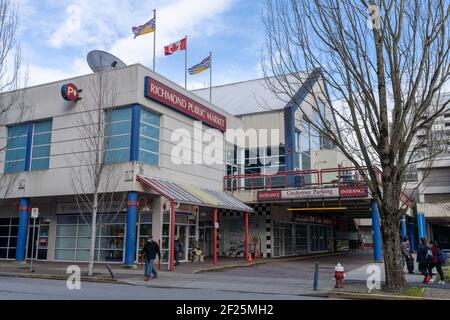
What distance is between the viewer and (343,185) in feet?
87.0

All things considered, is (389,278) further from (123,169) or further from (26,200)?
(26,200)

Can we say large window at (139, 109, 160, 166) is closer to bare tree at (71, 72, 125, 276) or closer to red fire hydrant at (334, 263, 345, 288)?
bare tree at (71, 72, 125, 276)

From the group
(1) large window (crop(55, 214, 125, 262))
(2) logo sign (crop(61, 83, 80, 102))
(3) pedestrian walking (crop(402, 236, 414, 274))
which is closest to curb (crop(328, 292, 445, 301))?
(3) pedestrian walking (crop(402, 236, 414, 274))

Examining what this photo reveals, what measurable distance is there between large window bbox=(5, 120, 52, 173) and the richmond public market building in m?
0.06

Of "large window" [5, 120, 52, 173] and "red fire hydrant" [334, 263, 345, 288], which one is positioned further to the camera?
"large window" [5, 120, 52, 173]

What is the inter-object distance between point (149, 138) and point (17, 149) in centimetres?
898

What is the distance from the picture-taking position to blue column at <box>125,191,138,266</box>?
21.5m

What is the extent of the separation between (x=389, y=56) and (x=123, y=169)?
13.7 metres

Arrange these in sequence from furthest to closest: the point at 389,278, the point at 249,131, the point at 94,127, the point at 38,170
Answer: the point at 249,131 → the point at 38,170 → the point at 94,127 → the point at 389,278

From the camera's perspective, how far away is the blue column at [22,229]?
80.7 feet

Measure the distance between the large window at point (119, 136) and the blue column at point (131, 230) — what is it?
2.17 metres

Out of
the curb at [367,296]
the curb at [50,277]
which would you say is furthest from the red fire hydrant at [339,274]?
the curb at [50,277]
